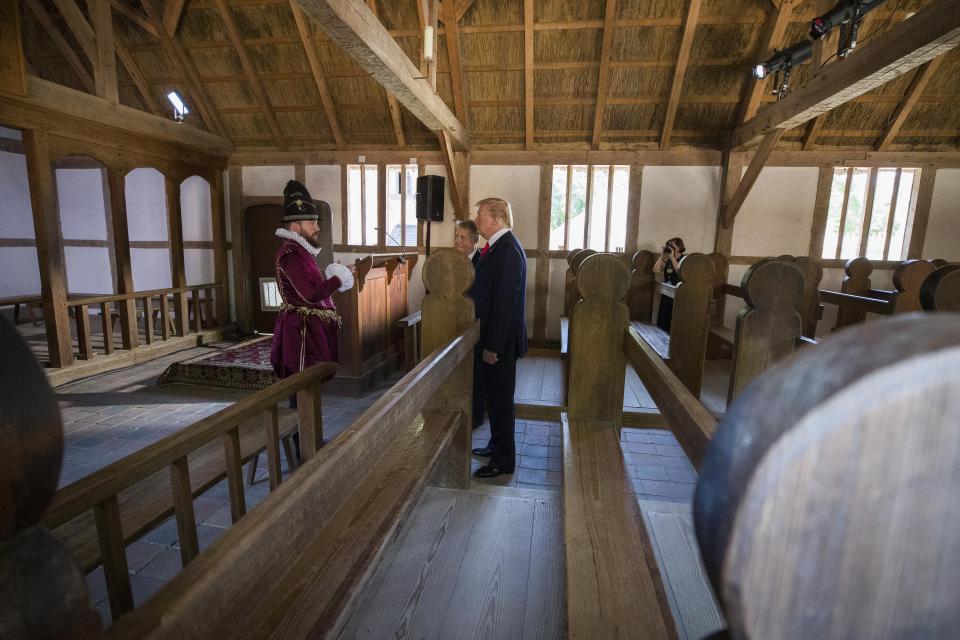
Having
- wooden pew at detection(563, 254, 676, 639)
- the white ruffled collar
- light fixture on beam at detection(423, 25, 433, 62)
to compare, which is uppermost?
light fixture on beam at detection(423, 25, 433, 62)

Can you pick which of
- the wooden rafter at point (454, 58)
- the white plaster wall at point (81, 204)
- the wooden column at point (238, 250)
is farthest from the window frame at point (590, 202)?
the white plaster wall at point (81, 204)

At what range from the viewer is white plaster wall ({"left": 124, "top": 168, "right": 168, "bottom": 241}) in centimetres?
812


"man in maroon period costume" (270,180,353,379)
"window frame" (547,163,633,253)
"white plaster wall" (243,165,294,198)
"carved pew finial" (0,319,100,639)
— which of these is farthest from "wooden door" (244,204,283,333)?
"carved pew finial" (0,319,100,639)

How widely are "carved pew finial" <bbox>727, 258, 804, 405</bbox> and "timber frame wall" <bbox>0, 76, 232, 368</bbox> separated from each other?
594 cm

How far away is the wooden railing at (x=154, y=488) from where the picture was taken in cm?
107

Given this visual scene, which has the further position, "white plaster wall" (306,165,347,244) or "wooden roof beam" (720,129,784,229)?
"white plaster wall" (306,165,347,244)

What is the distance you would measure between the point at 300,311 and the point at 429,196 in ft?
11.7

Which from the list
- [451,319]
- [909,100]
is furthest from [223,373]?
[909,100]

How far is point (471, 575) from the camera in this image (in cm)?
187

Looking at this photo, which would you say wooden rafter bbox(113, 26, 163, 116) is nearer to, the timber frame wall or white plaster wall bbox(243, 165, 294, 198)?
the timber frame wall

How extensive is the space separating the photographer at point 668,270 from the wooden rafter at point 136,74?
7030 millimetres

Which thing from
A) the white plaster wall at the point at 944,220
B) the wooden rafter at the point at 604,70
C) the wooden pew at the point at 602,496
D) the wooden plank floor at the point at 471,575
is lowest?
the wooden plank floor at the point at 471,575

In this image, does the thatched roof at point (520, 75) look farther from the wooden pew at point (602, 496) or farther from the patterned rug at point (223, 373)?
the wooden pew at point (602, 496)

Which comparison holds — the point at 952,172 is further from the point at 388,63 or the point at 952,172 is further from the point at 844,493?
the point at 844,493
